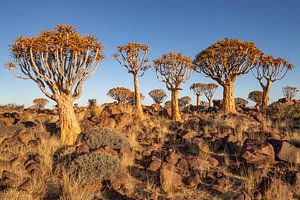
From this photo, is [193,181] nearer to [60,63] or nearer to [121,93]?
[60,63]

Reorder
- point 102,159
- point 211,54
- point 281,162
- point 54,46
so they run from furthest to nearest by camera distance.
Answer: point 211,54, point 54,46, point 281,162, point 102,159

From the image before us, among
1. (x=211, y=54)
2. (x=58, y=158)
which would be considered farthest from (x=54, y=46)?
(x=211, y=54)

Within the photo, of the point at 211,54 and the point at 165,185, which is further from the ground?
the point at 211,54

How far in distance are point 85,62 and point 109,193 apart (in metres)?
5.69

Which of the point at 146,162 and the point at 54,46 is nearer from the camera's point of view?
the point at 146,162

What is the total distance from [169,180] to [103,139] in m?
3.59

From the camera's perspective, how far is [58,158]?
22.7 ft

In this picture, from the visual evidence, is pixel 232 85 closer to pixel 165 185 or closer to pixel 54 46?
pixel 54 46

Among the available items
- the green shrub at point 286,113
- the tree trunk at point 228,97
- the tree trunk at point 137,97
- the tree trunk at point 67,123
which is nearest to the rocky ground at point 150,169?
the tree trunk at point 67,123

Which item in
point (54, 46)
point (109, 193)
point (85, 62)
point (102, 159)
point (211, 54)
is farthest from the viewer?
point (211, 54)

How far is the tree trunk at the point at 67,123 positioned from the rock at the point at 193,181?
15.4ft

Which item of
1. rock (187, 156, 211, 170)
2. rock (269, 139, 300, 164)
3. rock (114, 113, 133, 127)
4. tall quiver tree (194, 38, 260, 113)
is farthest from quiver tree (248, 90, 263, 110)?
rock (187, 156, 211, 170)

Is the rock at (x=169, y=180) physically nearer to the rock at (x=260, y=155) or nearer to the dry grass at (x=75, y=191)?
the dry grass at (x=75, y=191)

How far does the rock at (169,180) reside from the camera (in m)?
5.30
